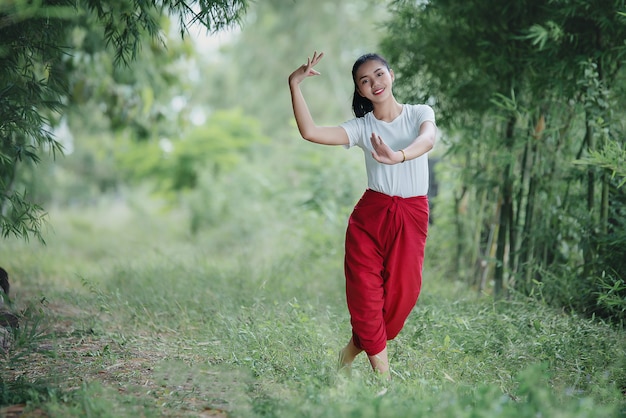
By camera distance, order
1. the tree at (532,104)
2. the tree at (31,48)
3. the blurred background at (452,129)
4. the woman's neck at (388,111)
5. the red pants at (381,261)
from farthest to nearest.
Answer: the tree at (532,104) < the blurred background at (452,129) < the tree at (31,48) < the woman's neck at (388,111) < the red pants at (381,261)

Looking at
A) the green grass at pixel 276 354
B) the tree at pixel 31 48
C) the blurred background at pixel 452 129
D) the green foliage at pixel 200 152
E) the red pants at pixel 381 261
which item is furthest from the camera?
the green foliage at pixel 200 152

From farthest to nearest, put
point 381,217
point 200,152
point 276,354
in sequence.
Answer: point 200,152, point 276,354, point 381,217

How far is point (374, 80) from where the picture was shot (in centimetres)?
340

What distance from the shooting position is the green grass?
2768mm

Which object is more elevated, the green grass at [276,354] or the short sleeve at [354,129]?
the short sleeve at [354,129]

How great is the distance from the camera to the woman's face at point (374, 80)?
134 inches

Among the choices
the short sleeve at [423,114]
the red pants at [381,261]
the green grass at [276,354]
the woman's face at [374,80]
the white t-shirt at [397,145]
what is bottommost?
the green grass at [276,354]

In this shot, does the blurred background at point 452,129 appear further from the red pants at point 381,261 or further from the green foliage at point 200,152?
the green foliage at point 200,152

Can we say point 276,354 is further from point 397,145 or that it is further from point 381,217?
point 397,145

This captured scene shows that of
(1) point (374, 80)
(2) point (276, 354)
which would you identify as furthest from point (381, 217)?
(2) point (276, 354)

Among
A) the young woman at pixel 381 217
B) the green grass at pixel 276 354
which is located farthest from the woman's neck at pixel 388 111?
the green grass at pixel 276 354

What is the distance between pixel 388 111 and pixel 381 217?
55 cm

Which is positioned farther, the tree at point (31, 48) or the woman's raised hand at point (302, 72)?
Answer: the tree at point (31, 48)

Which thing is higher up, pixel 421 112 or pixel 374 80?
pixel 374 80
